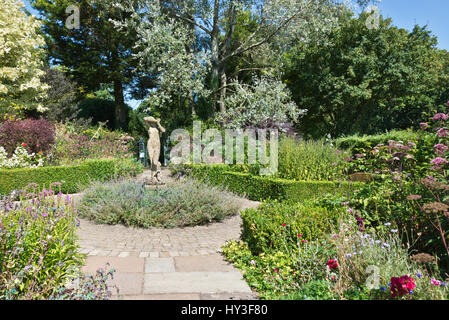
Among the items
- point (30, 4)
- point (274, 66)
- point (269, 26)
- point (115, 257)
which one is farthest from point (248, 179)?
point (30, 4)

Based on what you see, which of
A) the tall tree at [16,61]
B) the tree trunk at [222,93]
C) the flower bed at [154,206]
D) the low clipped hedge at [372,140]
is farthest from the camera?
the tree trunk at [222,93]

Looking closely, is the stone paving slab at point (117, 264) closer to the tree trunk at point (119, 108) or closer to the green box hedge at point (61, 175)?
the green box hedge at point (61, 175)

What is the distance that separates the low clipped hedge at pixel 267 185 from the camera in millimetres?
7198

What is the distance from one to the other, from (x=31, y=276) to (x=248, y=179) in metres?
6.54

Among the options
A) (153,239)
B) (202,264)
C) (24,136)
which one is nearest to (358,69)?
(153,239)

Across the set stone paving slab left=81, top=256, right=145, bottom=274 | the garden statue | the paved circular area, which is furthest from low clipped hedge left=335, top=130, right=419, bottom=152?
stone paving slab left=81, top=256, right=145, bottom=274

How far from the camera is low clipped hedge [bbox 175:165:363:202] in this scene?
7198 millimetres

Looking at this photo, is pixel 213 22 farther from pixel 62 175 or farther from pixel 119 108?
pixel 62 175

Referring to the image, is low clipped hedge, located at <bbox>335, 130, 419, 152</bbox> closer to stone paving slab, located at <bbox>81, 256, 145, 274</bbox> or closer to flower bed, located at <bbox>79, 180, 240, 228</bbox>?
flower bed, located at <bbox>79, 180, 240, 228</bbox>

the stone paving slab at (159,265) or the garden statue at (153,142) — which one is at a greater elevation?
the garden statue at (153,142)

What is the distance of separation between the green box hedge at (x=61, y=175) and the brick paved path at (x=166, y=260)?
305 cm

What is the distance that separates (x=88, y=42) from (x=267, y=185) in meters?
14.9

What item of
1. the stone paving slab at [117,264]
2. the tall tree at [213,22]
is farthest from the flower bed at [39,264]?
the tall tree at [213,22]

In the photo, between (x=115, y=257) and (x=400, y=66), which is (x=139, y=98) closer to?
(x=400, y=66)
